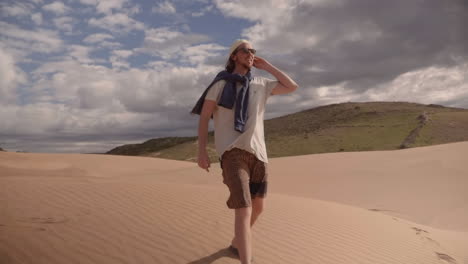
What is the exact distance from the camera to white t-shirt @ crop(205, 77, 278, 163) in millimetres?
3635

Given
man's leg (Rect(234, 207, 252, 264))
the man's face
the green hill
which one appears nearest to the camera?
man's leg (Rect(234, 207, 252, 264))

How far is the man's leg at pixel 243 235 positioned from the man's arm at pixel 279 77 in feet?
4.26

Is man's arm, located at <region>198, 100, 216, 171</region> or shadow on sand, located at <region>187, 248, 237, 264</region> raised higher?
man's arm, located at <region>198, 100, 216, 171</region>

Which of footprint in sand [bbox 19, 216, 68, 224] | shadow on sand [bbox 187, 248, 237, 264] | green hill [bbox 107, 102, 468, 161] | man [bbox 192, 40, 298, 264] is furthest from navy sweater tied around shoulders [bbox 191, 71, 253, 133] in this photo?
green hill [bbox 107, 102, 468, 161]

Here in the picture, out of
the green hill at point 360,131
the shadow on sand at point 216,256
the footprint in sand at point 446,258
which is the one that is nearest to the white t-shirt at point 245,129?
the shadow on sand at point 216,256

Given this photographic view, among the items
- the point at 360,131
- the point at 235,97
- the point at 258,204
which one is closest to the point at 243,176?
the point at 258,204

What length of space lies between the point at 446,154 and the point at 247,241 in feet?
55.1

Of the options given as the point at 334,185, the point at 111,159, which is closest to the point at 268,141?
the point at 111,159

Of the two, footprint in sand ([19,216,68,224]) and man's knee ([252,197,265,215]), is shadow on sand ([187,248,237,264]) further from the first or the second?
footprint in sand ([19,216,68,224])

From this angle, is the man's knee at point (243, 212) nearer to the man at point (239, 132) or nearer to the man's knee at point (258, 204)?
the man at point (239, 132)

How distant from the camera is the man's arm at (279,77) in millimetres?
4000

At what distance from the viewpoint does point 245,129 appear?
3674mm

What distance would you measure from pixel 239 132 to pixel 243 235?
37.4 inches

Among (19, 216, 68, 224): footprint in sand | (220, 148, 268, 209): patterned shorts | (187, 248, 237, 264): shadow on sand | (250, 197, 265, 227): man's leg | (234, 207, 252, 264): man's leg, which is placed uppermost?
(220, 148, 268, 209): patterned shorts
